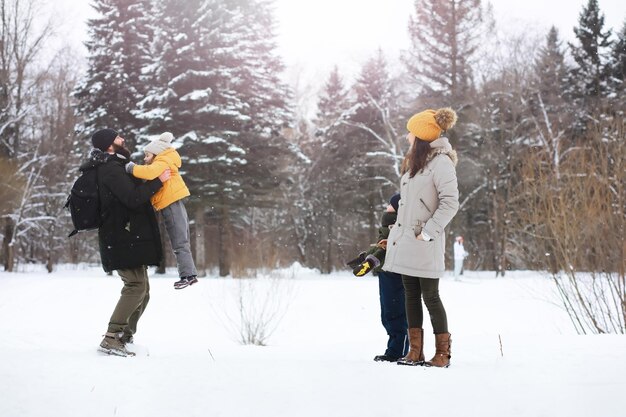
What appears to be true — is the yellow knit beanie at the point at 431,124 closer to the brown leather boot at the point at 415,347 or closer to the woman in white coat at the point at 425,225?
the woman in white coat at the point at 425,225

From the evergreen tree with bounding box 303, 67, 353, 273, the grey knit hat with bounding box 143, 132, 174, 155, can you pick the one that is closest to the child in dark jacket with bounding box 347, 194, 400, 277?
the grey knit hat with bounding box 143, 132, 174, 155

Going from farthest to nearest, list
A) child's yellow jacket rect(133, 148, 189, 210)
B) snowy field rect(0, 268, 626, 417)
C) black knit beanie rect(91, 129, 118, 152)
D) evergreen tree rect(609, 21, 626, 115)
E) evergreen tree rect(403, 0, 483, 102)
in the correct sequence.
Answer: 1. evergreen tree rect(609, 21, 626, 115)
2. evergreen tree rect(403, 0, 483, 102)
3. black knit beanie rect(91, 129, 118, 152)
4. child's yellow jacket rect(133, 148, 189, 210)
5. snowy field rect(0, 268, 626, 417)

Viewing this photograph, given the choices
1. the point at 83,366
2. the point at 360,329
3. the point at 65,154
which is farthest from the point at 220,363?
the point at 65,154

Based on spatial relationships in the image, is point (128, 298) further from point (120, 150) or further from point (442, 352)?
point (442, 352)

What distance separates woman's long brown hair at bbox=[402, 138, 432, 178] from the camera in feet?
14.7

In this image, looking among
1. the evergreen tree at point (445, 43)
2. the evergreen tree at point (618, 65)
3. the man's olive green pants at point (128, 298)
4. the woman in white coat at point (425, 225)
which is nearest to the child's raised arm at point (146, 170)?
the man's olive green pants at point (128, 298)

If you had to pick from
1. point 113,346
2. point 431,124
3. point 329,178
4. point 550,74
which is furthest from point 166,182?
point 550,74

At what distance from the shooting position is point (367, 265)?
15.9 ft

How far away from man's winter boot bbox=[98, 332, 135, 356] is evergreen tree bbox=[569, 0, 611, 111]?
28.2 m

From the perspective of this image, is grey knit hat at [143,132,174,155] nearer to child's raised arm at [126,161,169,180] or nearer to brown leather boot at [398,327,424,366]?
child's raised arm at [126,161,169,180]

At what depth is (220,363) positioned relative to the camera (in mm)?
4012

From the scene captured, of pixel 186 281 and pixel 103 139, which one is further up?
pixel 103 139

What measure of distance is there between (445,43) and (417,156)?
2099cm

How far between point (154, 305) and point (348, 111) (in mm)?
15456
